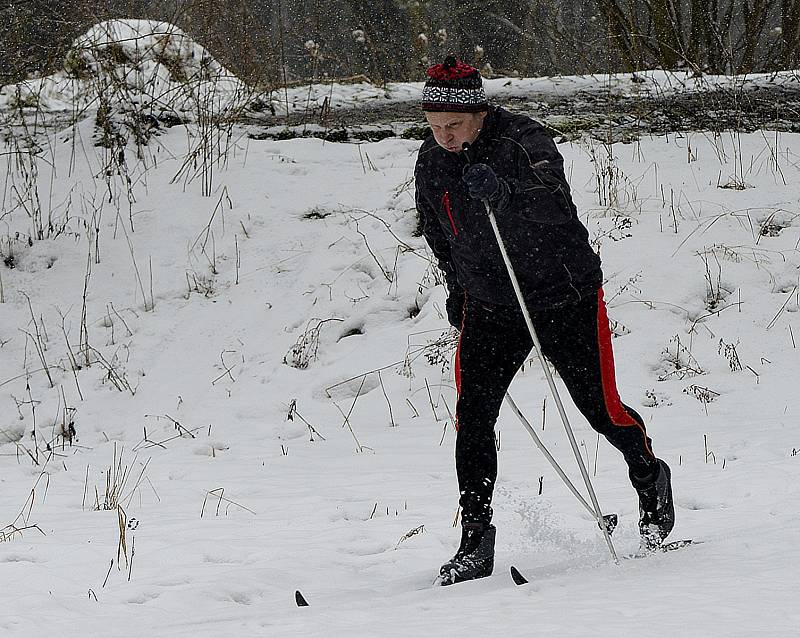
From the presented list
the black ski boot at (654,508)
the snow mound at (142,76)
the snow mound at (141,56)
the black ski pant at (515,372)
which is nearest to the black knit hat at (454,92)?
the black ski pant at (515,372)

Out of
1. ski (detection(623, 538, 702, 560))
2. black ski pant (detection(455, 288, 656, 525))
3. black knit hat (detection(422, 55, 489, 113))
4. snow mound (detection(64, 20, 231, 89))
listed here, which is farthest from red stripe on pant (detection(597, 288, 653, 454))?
snow mound (detection(64, 20, 231, 89))

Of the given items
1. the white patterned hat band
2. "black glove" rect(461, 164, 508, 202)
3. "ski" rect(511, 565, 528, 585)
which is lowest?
"ski" rect(511, 565, 528, 585)

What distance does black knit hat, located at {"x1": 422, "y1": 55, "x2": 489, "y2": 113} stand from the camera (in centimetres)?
309

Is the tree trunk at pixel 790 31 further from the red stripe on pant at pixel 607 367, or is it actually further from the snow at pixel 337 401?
the red stripe on pant at pixel 607 367

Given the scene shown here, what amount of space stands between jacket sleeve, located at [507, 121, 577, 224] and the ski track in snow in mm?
1167

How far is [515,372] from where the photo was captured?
330 centimetres

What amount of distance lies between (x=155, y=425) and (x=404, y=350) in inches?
67.6

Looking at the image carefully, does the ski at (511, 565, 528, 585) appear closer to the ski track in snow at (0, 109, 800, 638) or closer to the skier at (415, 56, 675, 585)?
the ski track in snow at (0, 109, 800, 638)

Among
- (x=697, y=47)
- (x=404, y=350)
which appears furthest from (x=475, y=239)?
(x=697, y=47)

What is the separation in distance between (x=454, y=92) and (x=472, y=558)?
1.58m

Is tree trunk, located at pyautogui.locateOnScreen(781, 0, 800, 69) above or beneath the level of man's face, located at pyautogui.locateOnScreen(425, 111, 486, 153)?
above

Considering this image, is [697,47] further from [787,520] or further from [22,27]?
[787,520]

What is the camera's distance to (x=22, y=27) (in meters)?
8.95

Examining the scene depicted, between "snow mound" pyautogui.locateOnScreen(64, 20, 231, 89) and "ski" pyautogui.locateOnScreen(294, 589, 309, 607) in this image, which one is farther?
"snow mound" pyautogui.locateOnScreen(64, 20, 231, 89)
